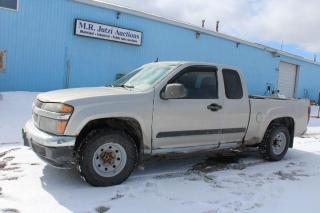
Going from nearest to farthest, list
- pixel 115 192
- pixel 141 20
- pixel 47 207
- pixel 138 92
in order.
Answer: pixel 47 207, pixel 115 192, pixel 138 92, pixel 141 20

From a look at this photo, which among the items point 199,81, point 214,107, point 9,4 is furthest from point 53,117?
point 9,4

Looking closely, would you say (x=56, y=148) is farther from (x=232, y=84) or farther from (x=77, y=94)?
(x=232, y=84)

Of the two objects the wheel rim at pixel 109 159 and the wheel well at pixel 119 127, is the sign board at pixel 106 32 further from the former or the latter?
the wheel rim at pixel 109 159

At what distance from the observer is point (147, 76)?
682 centimetres

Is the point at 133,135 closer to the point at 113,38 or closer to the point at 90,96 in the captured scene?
the point at 90,96

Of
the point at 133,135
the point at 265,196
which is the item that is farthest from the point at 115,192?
the point at 265,196

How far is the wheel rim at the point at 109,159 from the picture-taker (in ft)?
19.0

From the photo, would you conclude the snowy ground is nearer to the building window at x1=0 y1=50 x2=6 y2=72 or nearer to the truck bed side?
the truck bed side

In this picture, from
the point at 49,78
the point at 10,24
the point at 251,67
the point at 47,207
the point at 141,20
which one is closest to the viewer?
the point at 47,207

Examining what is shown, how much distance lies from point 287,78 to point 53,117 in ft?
86.6

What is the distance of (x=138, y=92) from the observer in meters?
6.18

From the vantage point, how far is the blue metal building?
47.6 ft

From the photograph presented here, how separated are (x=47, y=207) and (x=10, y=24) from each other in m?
10.7

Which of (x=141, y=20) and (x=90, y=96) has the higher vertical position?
(x=141, y=20)
